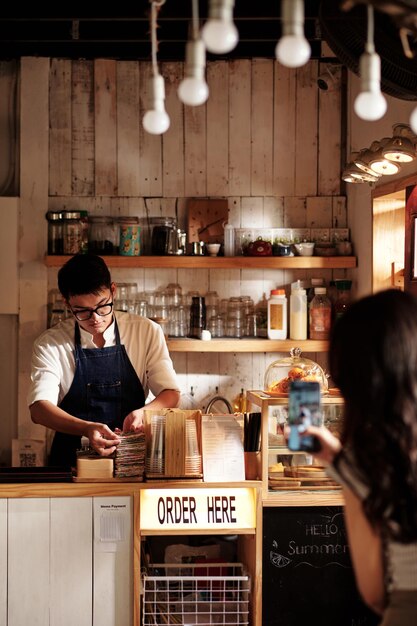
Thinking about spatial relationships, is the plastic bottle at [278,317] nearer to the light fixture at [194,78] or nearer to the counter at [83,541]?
the counter at [83,541]

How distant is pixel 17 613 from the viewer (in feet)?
10.7

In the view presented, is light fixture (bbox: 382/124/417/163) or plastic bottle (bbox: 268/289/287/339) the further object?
plastic bottle (bbox: 268/289/287/339)

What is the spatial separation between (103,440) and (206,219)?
7.21 feet

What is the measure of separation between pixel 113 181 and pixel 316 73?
1427 millimetres

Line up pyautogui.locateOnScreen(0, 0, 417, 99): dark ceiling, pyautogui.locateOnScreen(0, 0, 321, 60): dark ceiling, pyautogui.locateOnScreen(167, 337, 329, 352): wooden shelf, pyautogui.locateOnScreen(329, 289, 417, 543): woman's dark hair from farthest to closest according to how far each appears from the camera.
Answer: pyautogui.locateOnScreen(167, 337, 329, 352): wooden shelf, pyautogui.locateOnScreen(0, 0, 321, 60): dark ceiling, pyautogui.locateOnScreen(0, 0, 417, 99): dark ceiling, pyautogui.locateOnScreen(329, 289, 417, 543): woman's dark hair

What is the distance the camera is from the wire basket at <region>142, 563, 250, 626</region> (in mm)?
3363

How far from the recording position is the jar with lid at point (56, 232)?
5.03 meters

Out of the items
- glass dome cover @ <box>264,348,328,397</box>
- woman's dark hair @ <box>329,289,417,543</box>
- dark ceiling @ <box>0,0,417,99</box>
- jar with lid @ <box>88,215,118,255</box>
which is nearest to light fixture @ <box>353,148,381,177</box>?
dark ceiling @ <box>0,0,417,99</box>

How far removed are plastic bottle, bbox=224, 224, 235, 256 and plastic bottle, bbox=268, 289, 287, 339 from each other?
14.1 inches

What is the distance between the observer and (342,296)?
16.8 feet

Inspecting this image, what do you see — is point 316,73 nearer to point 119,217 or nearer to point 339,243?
point 339,243

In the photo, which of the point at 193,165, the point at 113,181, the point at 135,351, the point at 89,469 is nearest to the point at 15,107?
the point at 113,181

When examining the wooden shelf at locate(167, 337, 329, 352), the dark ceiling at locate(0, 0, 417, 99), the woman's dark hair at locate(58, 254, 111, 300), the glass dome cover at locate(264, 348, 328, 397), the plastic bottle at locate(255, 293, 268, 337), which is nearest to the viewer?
the dark ceiling at locate(0, 0, 417, 99)

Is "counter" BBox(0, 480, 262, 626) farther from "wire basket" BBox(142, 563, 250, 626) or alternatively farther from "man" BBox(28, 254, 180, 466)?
"man" BBox(28, 254, 180, 466)
